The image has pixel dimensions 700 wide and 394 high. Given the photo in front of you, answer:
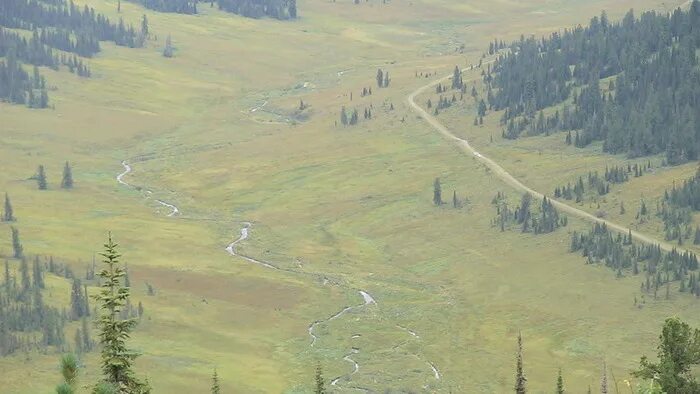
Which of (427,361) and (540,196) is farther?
(540,196)

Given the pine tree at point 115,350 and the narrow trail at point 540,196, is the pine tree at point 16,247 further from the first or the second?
the pine tree at point 115,350

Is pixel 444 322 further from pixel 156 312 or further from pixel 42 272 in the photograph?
pixel 42 272

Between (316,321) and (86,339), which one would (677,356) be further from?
(316,321)

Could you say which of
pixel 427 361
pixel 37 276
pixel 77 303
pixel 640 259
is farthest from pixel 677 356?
pixel 37 276

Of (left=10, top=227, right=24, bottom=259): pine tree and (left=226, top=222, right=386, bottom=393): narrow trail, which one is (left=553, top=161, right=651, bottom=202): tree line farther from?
(left=10, top=227, right=24, bottom=259): pine tree

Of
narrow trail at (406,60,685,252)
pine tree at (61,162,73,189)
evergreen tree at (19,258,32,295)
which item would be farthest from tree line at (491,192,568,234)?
pine tree at (61,162,73,189)

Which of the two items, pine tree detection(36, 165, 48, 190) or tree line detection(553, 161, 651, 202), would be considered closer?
tree line detection(553, 161, 651, 202)

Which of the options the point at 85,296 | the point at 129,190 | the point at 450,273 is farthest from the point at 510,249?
the point at 129,190

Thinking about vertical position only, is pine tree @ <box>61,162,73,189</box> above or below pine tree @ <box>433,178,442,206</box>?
below

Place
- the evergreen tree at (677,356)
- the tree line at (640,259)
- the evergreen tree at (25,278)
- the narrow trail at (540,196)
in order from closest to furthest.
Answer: the evergreen tree at (677,356)
the evergreen tree at (25,278)
the tree line at (640,259)
the narrow trail at (540,196)

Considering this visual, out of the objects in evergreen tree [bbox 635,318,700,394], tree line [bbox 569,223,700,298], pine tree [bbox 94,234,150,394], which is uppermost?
pine tree [bbox 94,234,150,394]

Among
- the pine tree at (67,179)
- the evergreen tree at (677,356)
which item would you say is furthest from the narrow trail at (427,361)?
the pine tree at (67,179)
